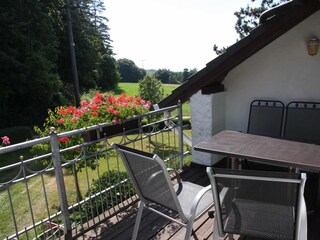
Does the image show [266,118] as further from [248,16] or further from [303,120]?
[248,16]

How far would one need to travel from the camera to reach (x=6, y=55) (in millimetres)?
14734

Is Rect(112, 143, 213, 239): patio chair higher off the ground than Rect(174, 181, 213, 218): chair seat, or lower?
higher

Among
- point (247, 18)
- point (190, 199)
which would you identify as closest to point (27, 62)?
point (247, 18)

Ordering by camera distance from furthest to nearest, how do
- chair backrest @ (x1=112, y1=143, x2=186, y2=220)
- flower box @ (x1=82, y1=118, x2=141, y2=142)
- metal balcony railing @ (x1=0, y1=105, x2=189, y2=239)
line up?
flower box @ (x1=82, y1=118, x2=141, y2=142)
metal balcony railing @ (x1=0, y1=105, x2=189, y2=239)
chair backrest @ (x1=112, y1=143, x2=186, y2=220)

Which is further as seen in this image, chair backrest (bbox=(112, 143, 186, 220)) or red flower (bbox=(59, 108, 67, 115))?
red flower (bbox=(59, 108, 67, 115))

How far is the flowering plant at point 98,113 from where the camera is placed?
3.05 meters

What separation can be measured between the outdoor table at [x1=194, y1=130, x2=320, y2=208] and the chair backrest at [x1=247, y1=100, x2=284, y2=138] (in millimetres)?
1079

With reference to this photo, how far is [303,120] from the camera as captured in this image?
379 centimetres

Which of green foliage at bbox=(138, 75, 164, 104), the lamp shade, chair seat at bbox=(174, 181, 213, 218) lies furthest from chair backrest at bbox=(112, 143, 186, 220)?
green foliage at bbox=(138, 75, 164, 104)

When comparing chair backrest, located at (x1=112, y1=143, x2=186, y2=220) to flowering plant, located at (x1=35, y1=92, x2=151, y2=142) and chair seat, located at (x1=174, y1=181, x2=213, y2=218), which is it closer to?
chair seat, located at (x1=174, y1=181, x2=213, y2=218)

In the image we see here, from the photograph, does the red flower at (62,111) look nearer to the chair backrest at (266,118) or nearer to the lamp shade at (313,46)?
the chair backrest at (266,118)

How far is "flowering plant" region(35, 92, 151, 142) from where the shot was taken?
3.05m

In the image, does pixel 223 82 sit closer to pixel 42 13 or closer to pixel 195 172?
pixel 195 172

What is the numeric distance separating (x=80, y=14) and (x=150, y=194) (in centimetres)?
2929
